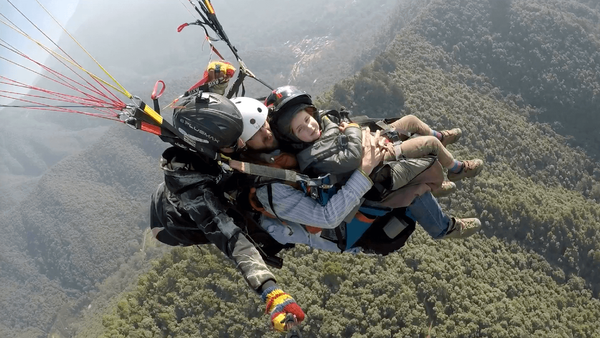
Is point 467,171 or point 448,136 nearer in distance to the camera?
point 467,171

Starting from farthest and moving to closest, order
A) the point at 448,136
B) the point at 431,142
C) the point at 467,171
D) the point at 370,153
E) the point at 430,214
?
the point at 448,136 < the point at 467,171 < the point at 430,214 < the point at 431,142 < the point at 370,153

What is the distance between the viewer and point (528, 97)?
234 feet

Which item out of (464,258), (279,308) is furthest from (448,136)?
(464,258)

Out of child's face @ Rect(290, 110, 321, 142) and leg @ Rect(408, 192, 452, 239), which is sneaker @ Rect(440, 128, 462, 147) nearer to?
leg @ Rect(408, 192, 452, 239)

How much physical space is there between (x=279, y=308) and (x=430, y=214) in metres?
2.74

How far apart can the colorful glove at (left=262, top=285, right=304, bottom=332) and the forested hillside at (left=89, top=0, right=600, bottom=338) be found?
1118 inches

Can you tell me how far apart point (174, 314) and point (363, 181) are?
31.5m

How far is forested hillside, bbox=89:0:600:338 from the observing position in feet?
104

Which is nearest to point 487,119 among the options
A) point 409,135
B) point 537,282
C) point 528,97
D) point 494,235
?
point 528,97

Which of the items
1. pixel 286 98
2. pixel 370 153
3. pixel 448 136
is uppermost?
pixel 286 98

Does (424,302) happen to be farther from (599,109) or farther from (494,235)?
(599,109)

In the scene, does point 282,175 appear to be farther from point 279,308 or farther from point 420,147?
point 420,147

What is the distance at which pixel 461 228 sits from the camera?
5.91 m

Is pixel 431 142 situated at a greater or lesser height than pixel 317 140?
lesser
